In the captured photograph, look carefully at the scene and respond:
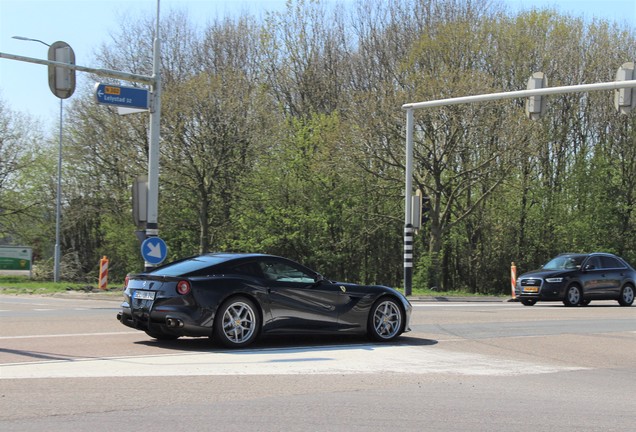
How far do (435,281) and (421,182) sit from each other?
15.4ft

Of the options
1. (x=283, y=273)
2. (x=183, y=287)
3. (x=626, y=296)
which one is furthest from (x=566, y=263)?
(x=183, y=287)

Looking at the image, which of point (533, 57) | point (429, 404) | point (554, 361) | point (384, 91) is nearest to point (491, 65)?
point (533, 57)

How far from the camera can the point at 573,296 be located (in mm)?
25219

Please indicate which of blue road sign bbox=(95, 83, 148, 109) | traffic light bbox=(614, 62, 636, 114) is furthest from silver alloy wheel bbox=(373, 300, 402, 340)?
traffic light bbox=(614, 62, 636, 114)

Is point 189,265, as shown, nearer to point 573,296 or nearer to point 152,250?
point 152,250

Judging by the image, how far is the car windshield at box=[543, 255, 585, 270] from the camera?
84.3ft

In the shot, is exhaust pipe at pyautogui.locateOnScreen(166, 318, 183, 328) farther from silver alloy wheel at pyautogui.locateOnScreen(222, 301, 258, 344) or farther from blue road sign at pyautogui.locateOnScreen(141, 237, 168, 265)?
blue road sign at pyautogui.locateOnScreen(141, 237, 168, 265)

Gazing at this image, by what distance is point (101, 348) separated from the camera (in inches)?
464

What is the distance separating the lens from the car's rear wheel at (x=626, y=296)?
26125mm

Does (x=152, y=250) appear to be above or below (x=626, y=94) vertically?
below

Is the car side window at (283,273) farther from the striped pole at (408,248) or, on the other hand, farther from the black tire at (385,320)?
the striped pole at (408,248)

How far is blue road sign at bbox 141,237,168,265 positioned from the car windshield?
1219 cm

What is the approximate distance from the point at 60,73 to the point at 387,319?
33.5 feet

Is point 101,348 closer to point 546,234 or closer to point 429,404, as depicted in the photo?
point 429,404
